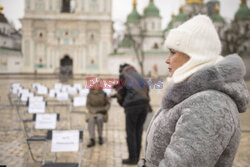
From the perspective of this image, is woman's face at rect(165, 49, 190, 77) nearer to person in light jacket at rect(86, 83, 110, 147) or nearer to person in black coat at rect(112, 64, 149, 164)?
person in black coat at rect(112, 64, 149, 164)

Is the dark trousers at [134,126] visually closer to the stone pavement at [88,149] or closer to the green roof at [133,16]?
the stone pavement at [88,149]

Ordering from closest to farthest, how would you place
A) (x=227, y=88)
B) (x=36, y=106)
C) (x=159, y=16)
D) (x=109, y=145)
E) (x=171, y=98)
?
(x=227, y=88), (x=171, y=98), (x=109, y=145), (x=36, y=106), (x=159, y=16)

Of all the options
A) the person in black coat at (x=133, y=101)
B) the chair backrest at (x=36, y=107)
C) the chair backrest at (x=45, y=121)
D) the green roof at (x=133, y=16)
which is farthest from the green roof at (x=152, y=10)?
the person in black coat at (x=133, y=101)

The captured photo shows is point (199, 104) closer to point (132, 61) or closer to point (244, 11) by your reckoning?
point (244, 11)

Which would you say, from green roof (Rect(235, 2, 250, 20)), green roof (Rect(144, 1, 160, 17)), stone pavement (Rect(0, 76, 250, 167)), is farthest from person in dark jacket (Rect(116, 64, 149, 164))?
green roof (Rect(144, 1, 160, 17))

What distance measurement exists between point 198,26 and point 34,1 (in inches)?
1520

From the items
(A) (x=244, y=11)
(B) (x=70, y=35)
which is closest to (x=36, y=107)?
(A) (x=244, y=11)

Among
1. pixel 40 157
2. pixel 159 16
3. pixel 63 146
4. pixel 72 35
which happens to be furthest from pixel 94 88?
pixel 159 16

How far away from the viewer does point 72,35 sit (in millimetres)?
37094

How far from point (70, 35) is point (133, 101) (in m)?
34.1

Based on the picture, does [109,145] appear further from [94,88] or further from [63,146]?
[63,146]

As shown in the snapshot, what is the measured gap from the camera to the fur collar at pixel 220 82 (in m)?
1.29

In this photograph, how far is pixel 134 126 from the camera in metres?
4.62

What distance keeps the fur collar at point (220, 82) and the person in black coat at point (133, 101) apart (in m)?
3.17
